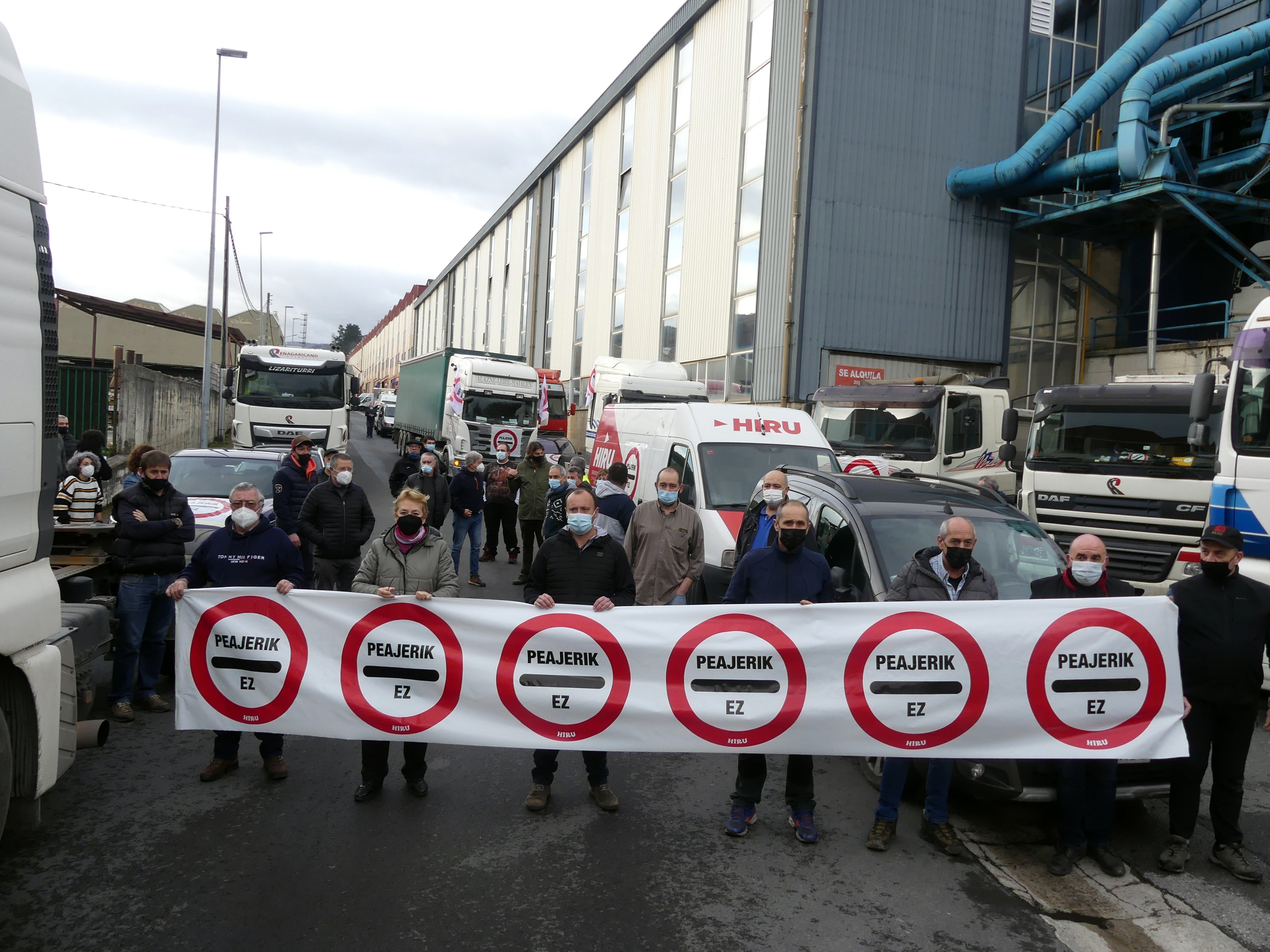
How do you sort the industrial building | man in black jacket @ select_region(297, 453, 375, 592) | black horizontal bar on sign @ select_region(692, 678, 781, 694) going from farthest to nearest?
the industrial building
man in black jacket @ select_region(297, 453, 375, 592)
black horizontal bar on sign @ select_region(692, 678, 781, 694)

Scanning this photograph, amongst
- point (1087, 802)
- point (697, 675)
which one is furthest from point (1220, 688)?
point (697, 675)

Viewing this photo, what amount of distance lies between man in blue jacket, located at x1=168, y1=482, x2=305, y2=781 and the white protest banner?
0.41 meters

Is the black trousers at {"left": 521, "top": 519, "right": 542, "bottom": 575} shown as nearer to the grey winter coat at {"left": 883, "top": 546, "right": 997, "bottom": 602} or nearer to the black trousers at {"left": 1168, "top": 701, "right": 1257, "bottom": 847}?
the grey winter coat at {"left": 883, "top": 546, "right": 997, "bottom": 602}

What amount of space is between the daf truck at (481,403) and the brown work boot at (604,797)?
20841 mm

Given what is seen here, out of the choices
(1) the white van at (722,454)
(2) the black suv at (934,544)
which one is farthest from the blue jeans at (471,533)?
(2) the black suv at (934,544)

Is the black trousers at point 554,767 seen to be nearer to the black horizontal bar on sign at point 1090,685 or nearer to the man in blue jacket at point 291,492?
the black horizontal bar on sign at point 1090,685

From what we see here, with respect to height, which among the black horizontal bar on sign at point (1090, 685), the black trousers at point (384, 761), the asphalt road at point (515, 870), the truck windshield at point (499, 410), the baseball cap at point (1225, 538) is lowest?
the asphalt road at point (515, 870)

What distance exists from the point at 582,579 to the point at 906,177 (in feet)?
75.2

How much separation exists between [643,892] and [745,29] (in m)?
28.4

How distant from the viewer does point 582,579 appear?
563 centimetres

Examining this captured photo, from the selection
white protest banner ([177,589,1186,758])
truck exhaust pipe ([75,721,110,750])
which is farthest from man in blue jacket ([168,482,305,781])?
truck exhaust pipe ([75,721,110,750])

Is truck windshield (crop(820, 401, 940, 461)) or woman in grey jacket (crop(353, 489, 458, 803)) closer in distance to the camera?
woman in grey jacket (crop(353, 489, 458, 803))

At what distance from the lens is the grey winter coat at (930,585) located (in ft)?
17.3

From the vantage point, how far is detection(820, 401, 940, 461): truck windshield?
52.1ft
